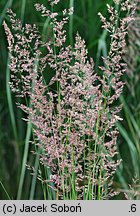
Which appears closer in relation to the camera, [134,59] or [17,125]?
[134,59]

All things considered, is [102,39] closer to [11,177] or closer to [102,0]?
[102,0]

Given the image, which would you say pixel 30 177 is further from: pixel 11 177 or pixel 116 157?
pixel 116 157

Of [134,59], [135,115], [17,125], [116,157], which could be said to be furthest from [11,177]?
[134,59]

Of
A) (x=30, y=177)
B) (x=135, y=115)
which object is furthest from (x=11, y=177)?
(x=135, y=115)

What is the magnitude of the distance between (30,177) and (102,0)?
76 centimetres

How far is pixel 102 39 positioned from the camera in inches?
69.9

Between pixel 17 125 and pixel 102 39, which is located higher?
pixel 102 39

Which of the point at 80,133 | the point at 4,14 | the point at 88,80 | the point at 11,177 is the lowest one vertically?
the point at 11,177

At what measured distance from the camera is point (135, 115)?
75.5 inches

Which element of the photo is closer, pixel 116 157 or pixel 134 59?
pixel 134 59
